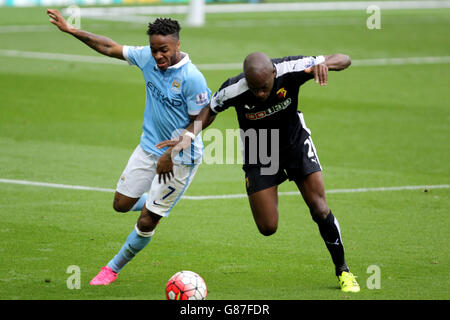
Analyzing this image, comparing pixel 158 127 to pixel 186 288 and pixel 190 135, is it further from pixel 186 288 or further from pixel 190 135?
pixel 186 288

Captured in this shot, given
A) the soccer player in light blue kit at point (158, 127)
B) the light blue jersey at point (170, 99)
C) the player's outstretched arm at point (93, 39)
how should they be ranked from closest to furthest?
the soccer player in light blue kit at point (158, 127) < the light blue jersey at point (170, 99) < the player's outstretched arm at point (93, 39)

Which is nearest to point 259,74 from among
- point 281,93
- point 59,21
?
point 281,93

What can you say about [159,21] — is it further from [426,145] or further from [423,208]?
[426,145]

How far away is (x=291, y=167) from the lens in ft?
28.9

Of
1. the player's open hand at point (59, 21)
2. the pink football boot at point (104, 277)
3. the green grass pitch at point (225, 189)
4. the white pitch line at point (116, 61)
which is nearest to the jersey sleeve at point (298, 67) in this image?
the green grass pitch at point (225, 189)

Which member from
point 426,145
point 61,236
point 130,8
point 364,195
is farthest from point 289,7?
point 61,236

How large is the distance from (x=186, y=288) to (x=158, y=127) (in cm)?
200

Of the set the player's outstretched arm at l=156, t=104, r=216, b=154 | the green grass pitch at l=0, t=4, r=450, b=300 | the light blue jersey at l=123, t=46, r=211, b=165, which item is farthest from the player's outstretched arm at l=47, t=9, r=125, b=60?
the green grass pitch at l=0, t=4, r=450, b=300

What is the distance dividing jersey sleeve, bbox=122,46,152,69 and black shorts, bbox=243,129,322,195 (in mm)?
1650

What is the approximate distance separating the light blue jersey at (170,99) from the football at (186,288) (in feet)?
5.04

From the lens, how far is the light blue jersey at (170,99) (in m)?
8.87

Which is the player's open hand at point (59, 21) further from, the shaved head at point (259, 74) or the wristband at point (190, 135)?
the shaved head at point (259, 74)

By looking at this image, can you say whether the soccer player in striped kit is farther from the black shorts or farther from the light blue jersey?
the light blue jersey

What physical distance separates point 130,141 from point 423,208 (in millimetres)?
6657
